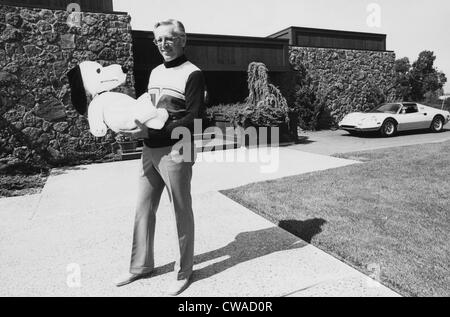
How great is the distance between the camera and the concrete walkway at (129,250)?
2641 mm

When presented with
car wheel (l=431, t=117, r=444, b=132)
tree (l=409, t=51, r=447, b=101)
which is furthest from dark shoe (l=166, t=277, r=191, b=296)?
tree (l=409, t=51, r=447, b=101)

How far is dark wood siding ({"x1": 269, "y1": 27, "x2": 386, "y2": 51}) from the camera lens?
1575cm

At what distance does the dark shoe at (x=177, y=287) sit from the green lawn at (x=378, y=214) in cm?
142

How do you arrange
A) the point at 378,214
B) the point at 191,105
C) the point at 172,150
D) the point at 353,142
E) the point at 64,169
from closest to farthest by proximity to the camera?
the point at 191,105 < the point at 172,150 < the point at 378,214 < the point at 64,169 < the point at 353,142

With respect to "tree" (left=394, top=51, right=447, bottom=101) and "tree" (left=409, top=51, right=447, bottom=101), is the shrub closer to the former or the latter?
"tree" (left=394, top=51, right=447, bottom=101)

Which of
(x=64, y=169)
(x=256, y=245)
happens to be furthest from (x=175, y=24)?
(x=64, y=169)

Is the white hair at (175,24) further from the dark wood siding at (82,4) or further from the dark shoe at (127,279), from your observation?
the dark wood siding at (82,4)

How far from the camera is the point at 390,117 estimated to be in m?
12.1

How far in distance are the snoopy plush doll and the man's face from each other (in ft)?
1.18

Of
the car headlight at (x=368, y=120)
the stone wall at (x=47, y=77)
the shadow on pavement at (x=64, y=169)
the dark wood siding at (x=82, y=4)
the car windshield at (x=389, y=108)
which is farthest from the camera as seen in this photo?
the car windshield at (x=389, y=108)

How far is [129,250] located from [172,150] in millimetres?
1417

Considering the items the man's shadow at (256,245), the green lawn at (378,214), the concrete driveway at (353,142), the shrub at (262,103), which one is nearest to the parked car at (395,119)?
the concrete driveway at (353,142)

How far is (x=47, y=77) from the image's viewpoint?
8227mm

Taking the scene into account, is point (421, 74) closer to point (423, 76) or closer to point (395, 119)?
point (423, 76)
